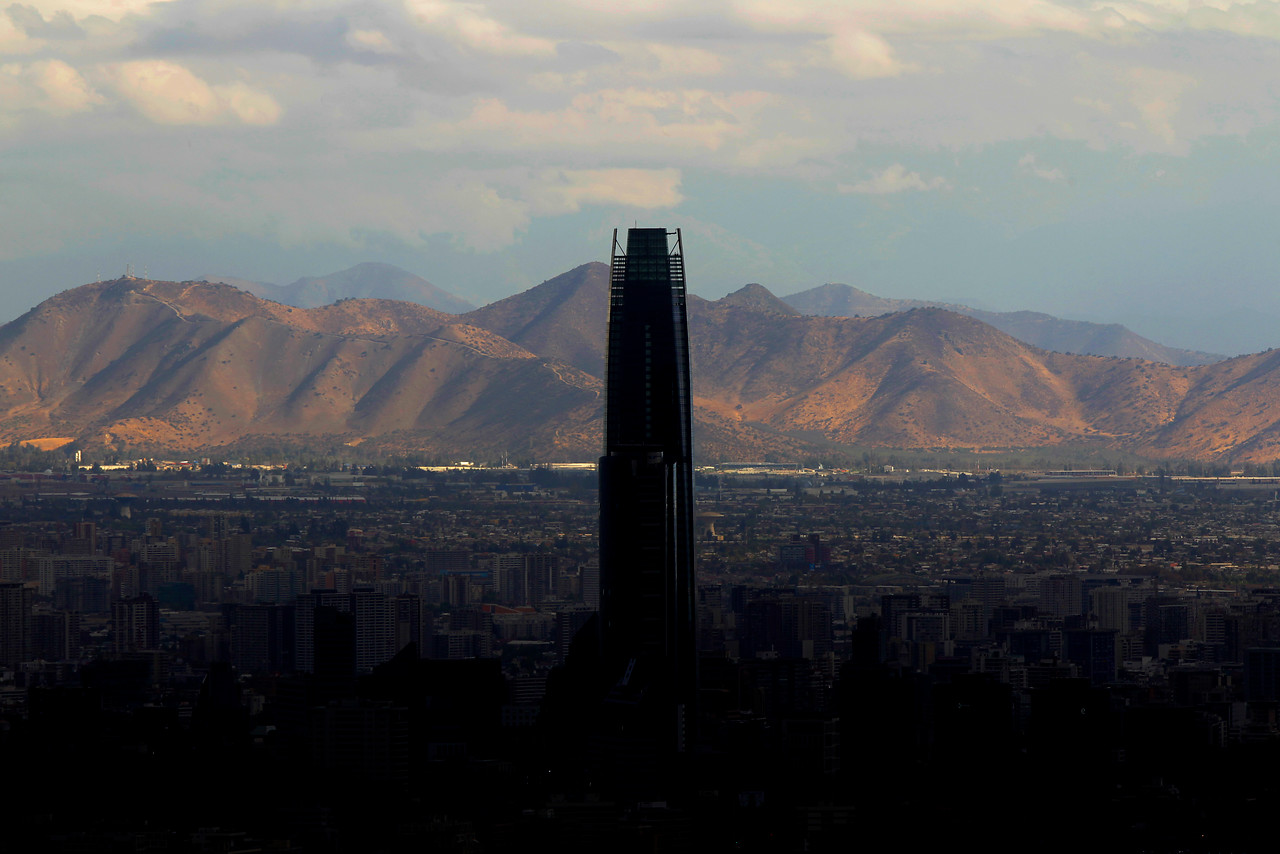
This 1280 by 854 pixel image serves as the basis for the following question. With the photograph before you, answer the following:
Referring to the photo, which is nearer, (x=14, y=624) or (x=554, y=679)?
(x=554, y=679)

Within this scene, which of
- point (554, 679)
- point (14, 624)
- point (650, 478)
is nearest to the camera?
point (650, 478)

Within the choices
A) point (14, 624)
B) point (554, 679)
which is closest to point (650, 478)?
point (554, 679)

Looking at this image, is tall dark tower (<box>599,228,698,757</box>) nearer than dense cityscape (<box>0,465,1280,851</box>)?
No

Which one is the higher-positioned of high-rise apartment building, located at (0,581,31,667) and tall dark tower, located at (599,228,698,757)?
tall dark tower, located at (599,228,698,757)

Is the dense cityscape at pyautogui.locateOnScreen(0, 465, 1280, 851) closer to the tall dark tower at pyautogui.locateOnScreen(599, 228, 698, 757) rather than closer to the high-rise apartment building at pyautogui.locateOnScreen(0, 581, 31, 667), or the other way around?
the high-rise apartment building at pyautogui.locateOnScreen(0, 581, 31, 667)

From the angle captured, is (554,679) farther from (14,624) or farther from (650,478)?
(14,624)

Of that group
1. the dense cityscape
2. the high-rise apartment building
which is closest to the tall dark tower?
the dense cityscape

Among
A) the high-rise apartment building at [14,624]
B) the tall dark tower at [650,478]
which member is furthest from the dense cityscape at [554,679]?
the tall dark tower at [650,478]
